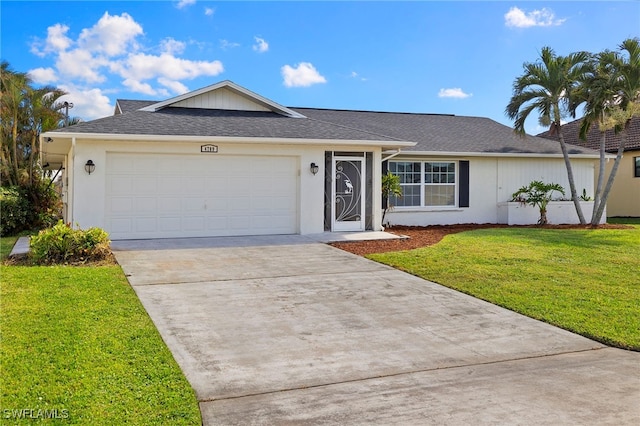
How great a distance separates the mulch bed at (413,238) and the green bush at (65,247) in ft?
17.0

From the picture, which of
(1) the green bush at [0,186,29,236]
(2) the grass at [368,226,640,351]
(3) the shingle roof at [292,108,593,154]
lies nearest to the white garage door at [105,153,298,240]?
(2) the grass at [368,226,640,351]

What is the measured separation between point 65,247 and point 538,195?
14986mm

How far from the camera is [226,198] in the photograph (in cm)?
1368

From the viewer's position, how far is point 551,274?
907 centimetres

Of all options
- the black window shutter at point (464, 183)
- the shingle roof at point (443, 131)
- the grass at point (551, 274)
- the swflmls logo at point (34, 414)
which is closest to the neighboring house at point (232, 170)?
the black window shutter at point (464, 183)

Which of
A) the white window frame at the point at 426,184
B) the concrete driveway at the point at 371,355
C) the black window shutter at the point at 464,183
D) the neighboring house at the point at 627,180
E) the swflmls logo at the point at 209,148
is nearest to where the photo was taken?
the concrete driveway at the point at 371,355

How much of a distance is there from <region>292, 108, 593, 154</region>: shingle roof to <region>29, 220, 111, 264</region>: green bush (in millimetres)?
10204

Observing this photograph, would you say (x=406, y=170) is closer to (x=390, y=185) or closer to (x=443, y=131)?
(x=390, y=185)

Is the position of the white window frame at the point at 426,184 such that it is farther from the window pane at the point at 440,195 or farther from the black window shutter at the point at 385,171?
the black window shutter at the point at 385,171

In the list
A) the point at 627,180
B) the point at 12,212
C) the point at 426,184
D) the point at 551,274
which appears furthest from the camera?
the point at 627,180

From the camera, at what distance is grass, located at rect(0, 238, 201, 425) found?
3648 mm

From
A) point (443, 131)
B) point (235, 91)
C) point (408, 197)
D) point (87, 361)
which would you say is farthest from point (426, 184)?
point (87, 361)

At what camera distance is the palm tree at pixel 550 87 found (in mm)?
16875

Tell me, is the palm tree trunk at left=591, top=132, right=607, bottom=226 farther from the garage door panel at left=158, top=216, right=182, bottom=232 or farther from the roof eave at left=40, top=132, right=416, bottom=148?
the garage door panel at left=158, top=216, right=182, bottom=232
